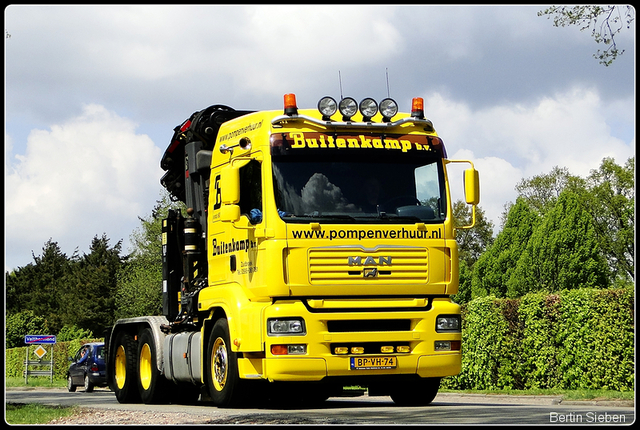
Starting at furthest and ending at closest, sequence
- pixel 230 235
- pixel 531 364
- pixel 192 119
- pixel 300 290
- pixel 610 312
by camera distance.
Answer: pixel 531 364 → pixel 610 312 → pixel 192 119 → pixel 230 235 → pixel 300 290

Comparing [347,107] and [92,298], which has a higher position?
[92,298]

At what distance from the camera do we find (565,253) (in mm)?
50375

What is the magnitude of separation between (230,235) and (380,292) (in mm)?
2524

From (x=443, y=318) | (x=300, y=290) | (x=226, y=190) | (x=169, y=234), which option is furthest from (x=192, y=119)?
(x=443, y=318)

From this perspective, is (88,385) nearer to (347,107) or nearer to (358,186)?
(347,107)

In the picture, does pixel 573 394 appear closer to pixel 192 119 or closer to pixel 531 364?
pixel 531 364

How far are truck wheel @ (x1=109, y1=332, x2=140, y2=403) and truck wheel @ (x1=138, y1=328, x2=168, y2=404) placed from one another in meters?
0.22

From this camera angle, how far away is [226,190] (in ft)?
42.7

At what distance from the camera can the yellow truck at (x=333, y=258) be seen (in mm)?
12617

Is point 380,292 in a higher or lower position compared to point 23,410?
higher

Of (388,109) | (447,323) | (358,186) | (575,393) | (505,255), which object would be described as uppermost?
(505,255)

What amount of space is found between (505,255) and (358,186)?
44.1 meters

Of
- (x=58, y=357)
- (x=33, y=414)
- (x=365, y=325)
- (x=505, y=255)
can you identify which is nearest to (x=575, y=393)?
(x=365, y=325)

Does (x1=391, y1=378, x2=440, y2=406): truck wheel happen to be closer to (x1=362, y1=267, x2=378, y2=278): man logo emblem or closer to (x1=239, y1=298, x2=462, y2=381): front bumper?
(x1=239, y1=298, x2=462, y2=381): front bumper
